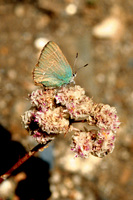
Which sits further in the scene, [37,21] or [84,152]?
[37,21]

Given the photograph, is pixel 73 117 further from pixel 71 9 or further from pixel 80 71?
pixel 71 9

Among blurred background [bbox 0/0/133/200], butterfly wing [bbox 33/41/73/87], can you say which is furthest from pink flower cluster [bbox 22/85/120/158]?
blurred background [bbox 0/0/133/200]

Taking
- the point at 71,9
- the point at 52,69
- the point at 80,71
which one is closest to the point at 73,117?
the point at 52,69

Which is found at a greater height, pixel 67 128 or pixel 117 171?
pixel 117 171

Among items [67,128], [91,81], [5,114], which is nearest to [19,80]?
[5,114]

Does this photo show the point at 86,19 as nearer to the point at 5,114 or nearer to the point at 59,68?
the point at 5,114

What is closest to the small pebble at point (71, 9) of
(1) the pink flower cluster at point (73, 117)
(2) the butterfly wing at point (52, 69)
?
(2) the butterfly wing at point (52, 69)
